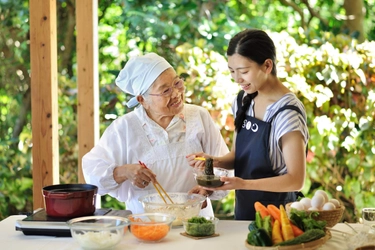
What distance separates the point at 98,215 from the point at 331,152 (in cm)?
269

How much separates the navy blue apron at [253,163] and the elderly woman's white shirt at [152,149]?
13cm

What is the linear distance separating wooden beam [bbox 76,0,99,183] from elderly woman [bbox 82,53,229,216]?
0.67m

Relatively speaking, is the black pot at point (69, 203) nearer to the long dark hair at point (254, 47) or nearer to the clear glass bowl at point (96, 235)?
the clear glass bowl at point (96, 235)

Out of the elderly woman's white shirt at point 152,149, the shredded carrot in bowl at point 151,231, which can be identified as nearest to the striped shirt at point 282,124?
the elderly woman's white shirt at point 152,149

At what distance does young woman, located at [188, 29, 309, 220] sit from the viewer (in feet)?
10.3

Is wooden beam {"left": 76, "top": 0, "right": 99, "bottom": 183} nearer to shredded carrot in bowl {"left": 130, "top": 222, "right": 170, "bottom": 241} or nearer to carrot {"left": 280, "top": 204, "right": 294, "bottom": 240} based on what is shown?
shredded carrot in bowl {"left": 130, "top": 222, "right": 170, "bottom": 241}

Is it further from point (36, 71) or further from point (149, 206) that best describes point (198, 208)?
point (36, 71)

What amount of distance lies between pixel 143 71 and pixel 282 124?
2.48 ft

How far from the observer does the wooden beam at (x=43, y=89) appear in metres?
4.12

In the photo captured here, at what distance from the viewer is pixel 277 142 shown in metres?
3.27

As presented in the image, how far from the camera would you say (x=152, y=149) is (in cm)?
354

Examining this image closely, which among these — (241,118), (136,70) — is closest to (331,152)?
(241,118)

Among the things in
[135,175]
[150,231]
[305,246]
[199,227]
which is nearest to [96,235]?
[150,231]

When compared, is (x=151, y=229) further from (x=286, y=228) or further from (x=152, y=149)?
(x=152, y=149)
